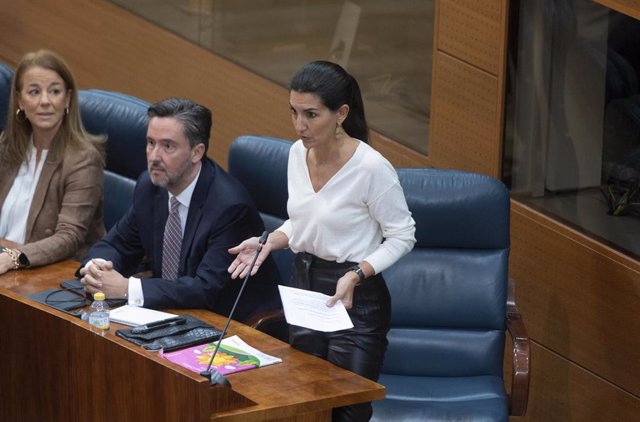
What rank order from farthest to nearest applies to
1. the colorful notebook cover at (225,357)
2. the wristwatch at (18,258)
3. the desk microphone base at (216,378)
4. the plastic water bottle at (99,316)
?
the wristwatch at (18,258) < the plastic water bottle at (99,316) < the colorful notebook cover at (225,357) < the desk microphone base at (216,378)

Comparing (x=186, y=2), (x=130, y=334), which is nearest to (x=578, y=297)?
(x=130, y=334)

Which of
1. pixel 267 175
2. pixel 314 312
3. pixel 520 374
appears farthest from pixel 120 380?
pixel 520 374

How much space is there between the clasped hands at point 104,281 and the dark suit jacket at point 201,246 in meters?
0.09

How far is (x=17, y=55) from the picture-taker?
6.84 meters

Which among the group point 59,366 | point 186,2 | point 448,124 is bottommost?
point 59,366

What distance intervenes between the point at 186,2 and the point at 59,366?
2.77 meters

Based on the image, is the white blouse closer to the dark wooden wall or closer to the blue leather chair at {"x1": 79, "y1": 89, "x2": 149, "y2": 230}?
the blue leather chair at {"x1": 79, "y1": 89, "x2": 149, "y2": 230}

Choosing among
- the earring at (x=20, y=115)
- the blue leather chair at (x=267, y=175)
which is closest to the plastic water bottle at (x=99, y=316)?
the blue leather chair at (x=267, y=175)

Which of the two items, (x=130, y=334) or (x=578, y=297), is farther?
(x=578, y=297)

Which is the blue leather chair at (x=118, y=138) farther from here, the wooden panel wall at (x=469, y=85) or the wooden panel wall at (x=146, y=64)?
the wooden panel wall at (x=469, y=85)

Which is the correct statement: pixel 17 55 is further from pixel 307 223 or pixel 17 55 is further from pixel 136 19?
pixel 307 223

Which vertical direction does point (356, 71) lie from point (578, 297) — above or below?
above

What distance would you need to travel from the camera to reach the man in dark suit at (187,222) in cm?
378

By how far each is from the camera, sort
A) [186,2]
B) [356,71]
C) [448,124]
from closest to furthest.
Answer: [448,124] → [356,71] → [186,2]
